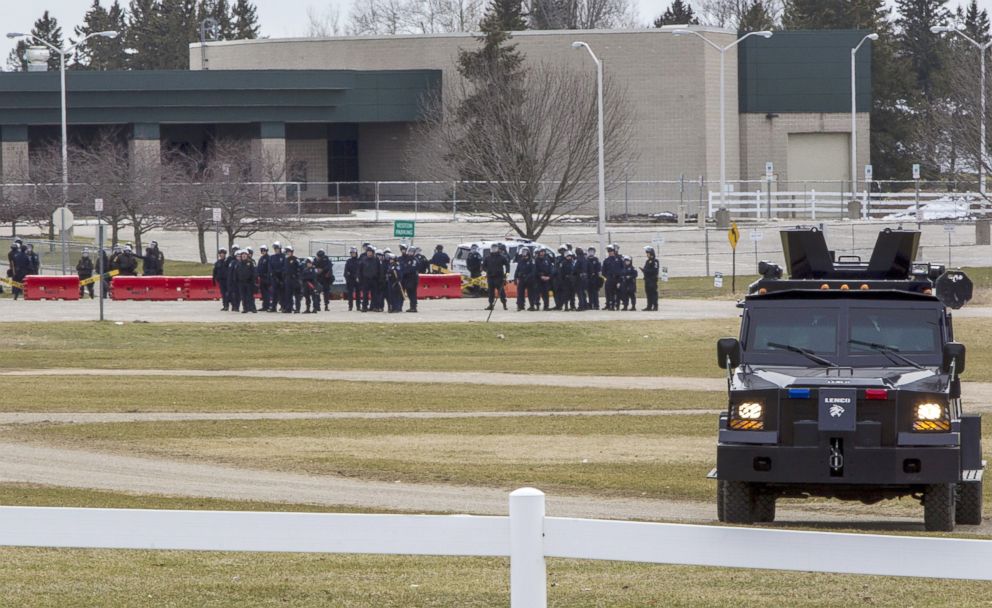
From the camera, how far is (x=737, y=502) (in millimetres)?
12031

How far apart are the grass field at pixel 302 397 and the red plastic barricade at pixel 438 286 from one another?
1943 cm

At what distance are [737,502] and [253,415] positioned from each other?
11284mm

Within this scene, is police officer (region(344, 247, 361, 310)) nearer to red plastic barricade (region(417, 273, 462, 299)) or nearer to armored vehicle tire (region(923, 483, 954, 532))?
red plastic barricade (region(417, 273, 462, 299))

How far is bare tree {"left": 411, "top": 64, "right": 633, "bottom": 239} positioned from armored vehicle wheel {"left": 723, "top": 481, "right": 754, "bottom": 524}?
46482 mm

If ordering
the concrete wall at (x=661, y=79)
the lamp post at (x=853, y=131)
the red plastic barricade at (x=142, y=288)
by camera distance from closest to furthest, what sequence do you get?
1. the red plastic barricade at (x=142, y=288)
2. the lamp post at (x=853, y=131)
3. the concrete wall at (x=661, y=79)

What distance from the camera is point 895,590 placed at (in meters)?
9.06

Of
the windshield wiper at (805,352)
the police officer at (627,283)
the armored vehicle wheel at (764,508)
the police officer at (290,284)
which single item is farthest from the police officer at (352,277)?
the windshield wiper at (805,352)

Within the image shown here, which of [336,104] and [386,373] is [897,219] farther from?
[386,373]

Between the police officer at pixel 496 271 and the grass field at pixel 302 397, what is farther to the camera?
the police officer at pixel 496 271

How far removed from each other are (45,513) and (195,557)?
160 inches

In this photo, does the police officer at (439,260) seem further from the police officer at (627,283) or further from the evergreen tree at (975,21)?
the evergreen tree at (975,21)

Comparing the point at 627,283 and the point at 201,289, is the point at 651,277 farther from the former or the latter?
the point at 201,289

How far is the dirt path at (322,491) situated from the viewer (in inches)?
543

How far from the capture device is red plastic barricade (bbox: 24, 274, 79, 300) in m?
45.3
